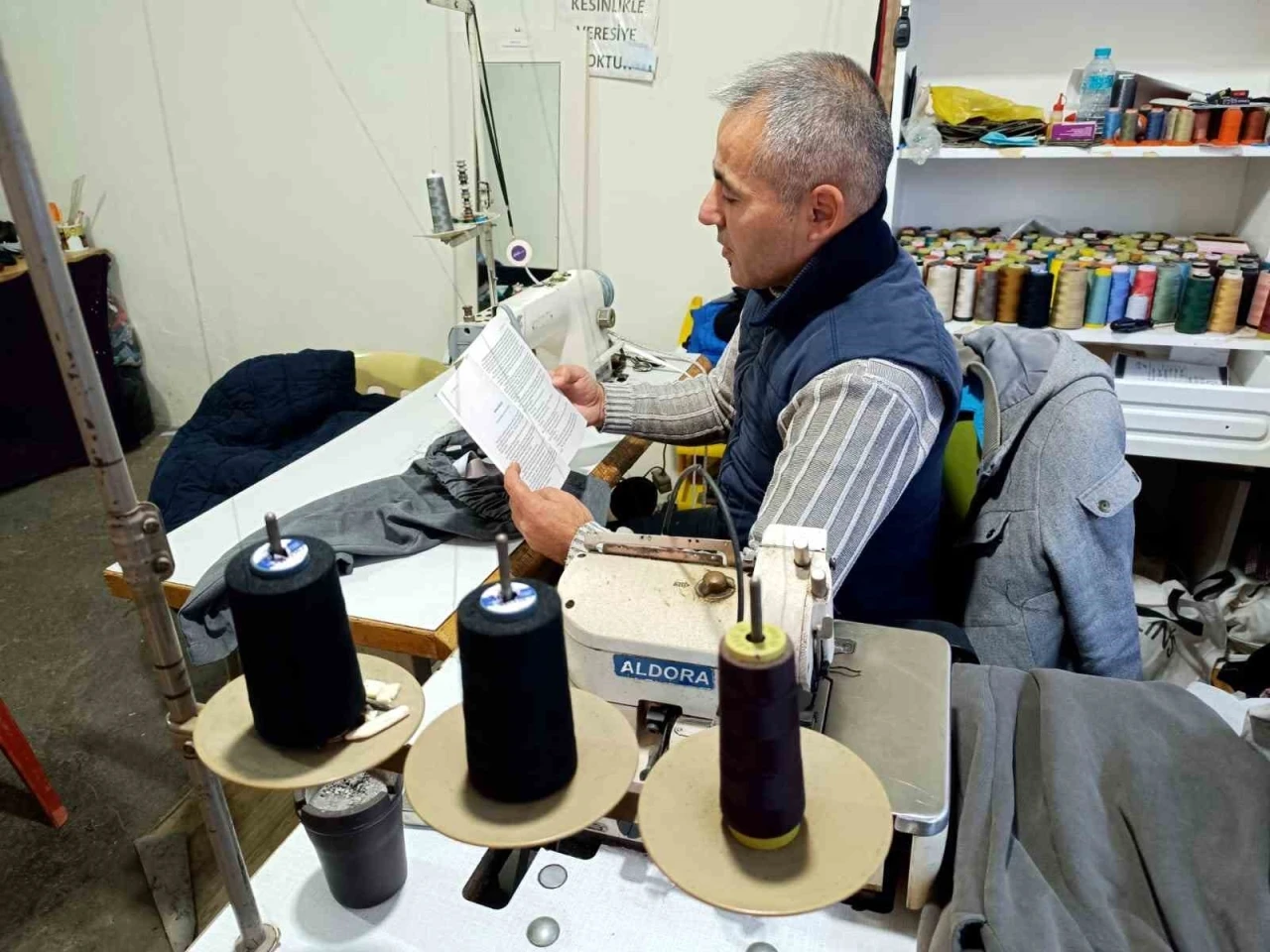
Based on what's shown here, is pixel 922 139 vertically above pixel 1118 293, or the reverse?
pixel 922 139

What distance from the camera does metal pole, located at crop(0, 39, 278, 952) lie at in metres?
0.51

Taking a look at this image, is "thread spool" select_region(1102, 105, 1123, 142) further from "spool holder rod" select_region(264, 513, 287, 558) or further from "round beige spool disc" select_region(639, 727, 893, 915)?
"spool holder rod" select_region(264, 513, 287, 558)

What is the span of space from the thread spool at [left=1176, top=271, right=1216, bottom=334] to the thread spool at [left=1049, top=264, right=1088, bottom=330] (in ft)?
0.72

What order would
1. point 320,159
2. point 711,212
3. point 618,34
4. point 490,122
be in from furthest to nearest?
point 320,159, point 490,122, point 618,34, point 711,212

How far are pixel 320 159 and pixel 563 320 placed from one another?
1.52 metres

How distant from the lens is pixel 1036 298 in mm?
2162

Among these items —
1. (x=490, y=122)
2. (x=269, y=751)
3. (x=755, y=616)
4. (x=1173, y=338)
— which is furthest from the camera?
(x=490, y=122)

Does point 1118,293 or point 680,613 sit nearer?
point 680,613

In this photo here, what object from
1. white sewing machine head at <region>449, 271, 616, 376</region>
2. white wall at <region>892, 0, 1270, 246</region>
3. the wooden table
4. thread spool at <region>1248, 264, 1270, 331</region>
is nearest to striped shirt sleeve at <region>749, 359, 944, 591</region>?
the wooden table

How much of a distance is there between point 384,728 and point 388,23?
259 cm

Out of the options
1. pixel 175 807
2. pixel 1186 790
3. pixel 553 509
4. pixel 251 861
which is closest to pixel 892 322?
pixel 553 509

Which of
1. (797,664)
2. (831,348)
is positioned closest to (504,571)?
(797,664)

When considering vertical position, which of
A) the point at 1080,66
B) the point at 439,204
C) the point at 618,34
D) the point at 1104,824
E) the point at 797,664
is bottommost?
the point at 1104,824

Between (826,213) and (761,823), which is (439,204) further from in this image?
(761,823)
